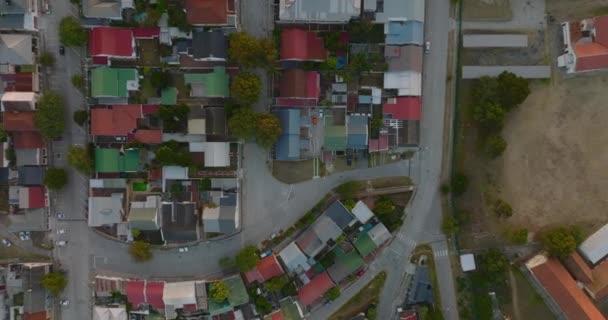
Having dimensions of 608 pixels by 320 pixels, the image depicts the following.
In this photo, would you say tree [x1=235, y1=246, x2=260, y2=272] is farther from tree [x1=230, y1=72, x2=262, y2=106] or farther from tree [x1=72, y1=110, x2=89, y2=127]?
tree [x1=72, y1=110, x2=89, y2=127]

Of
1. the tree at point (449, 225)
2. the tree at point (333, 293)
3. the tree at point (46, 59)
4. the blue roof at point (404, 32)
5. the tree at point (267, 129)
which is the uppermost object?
the blue roof at point (404, 32)

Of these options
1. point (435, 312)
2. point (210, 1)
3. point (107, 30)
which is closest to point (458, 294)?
point (435, 312)

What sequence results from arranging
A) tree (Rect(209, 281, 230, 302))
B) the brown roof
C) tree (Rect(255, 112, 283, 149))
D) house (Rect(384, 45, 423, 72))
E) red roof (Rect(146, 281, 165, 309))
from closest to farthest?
1. tree (Rect(255, 112, 283, 149))
2. house (Rect(384, 45, 423, 72))
3. the brown roof
4. tree (Rect(209, 281, 230, 302))
5. red roof (Rect(146, 281, 165, 309))

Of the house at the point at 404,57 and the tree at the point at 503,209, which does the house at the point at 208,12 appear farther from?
the tree at the point at 503,209

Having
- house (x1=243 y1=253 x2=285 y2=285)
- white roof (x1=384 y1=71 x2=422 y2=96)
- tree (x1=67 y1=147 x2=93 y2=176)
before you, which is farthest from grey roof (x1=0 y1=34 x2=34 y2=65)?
white roof (x1=384 y1=71 x2=422 y2=96)

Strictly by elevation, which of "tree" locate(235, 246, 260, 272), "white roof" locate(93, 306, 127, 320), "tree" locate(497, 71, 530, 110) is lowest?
"white roof" locate(93, 306, 127, 320)

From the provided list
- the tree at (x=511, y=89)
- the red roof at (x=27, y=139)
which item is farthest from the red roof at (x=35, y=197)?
the tree at (x=511, y=89)

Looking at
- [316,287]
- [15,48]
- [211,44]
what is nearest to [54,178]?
[15,48]
